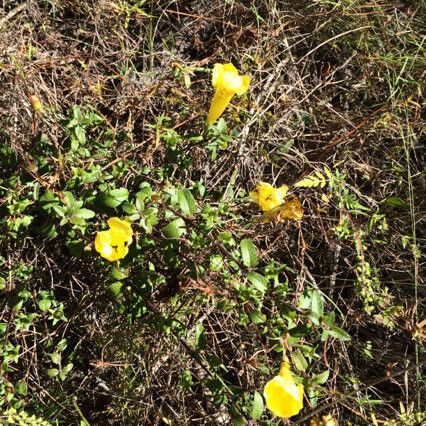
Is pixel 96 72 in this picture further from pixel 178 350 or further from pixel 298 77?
pixel 178 350

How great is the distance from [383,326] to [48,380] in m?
1.33

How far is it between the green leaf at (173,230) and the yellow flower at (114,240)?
0.12 metres

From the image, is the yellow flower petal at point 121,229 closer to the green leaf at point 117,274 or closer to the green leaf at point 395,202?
the green leaf at point 117,274

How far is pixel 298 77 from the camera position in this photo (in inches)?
105

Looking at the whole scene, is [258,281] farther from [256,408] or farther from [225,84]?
[225,84]

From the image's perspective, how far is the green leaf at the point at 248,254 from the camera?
71.4 inches

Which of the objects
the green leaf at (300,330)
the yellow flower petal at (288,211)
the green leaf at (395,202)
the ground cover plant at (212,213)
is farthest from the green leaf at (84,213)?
the green leaf at (395,202)

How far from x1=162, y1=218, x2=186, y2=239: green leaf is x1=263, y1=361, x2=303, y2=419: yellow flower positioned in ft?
1.68

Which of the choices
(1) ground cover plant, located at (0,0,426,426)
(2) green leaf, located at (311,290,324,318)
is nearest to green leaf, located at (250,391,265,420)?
(1) ground cover plant, located at (0,0,426,426)

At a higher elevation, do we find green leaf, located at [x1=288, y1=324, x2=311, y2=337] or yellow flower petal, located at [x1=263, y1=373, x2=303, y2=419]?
green leaf, located at [x1=288, y1=324, x2=311, y2=337]

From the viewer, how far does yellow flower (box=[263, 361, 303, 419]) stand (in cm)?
163

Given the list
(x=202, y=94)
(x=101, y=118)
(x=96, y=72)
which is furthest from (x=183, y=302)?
(x=96, y=72)

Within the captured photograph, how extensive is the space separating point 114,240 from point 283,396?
67 cm

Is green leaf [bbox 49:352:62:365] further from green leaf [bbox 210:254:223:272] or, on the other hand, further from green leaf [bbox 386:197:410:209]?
green leaf [bbox 386:197:410:209]
